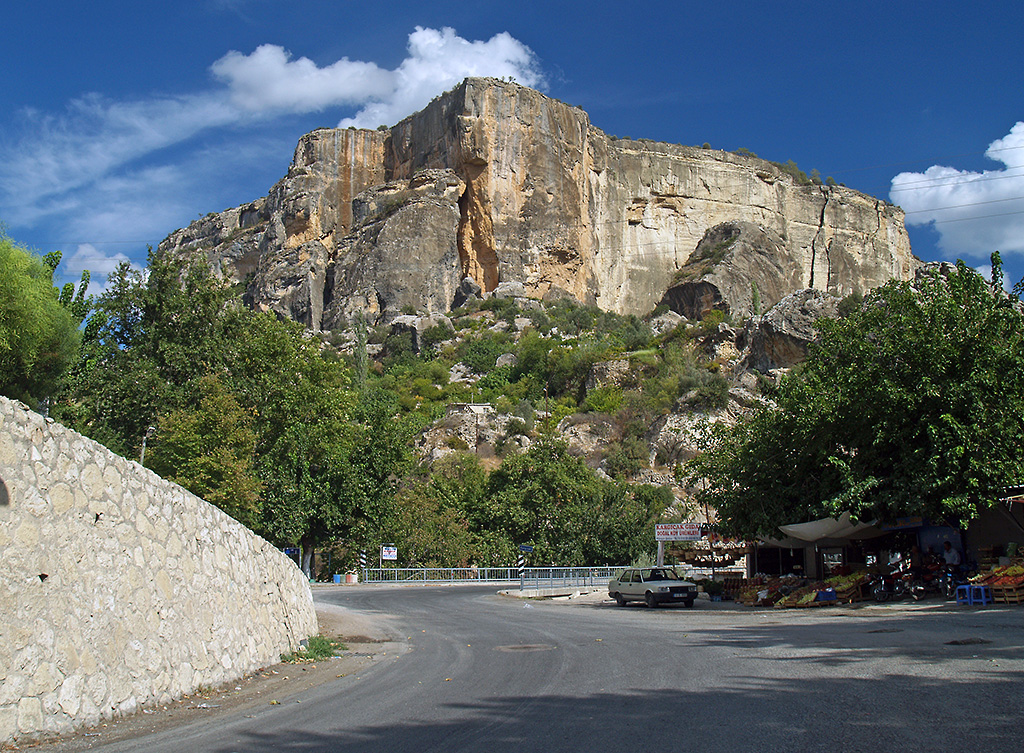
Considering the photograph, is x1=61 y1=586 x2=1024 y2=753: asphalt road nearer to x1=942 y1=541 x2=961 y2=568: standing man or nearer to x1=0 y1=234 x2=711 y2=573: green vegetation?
x1=942 y1=541 x2=961 y2=568: standing man

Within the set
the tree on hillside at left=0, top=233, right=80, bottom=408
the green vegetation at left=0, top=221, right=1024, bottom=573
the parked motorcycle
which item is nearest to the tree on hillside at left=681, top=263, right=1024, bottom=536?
the green vegetation at left=0, top=221, right=1024, bottom=573

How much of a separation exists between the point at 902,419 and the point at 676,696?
42.1 ft

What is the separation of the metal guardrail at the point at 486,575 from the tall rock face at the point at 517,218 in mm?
46056

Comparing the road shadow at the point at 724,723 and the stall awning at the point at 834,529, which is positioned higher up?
the stall awning at the point at 834,529

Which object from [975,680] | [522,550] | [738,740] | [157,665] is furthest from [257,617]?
[522,550]

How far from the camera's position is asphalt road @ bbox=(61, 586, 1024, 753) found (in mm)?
5848

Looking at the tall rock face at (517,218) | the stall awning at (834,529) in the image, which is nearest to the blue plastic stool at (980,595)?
the stall awning at (834,529)

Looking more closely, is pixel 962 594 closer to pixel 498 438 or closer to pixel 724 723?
pixel 724 723

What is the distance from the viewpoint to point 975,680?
293 inches

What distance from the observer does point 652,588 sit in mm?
22109

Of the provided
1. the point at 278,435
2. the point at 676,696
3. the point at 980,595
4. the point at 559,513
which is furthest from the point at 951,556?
the point at 559,513

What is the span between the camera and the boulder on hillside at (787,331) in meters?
56.5

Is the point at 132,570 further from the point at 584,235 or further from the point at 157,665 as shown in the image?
the point at 584,235

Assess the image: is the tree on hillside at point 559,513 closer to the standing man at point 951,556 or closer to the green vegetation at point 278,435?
the green vegetation at point 278,435
